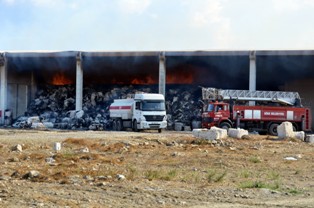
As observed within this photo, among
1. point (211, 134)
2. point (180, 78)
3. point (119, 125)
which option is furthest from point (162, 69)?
point (211, 134)

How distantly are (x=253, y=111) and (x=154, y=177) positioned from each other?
28.4 m

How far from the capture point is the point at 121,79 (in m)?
57.6

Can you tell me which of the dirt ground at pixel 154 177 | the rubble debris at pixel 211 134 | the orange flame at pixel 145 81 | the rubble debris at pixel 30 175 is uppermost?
the orange flame at pixel 145 81

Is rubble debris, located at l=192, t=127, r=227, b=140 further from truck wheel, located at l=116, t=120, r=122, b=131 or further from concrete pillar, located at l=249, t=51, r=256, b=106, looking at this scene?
concrete pillar, located at l=249, t=51, r=256, b=106

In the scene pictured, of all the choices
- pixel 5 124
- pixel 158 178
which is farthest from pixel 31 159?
pixel 5 124

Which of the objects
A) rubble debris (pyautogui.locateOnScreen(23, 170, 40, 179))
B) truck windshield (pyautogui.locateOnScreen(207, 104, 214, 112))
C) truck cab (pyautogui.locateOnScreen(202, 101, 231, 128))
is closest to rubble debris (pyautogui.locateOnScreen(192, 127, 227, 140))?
truck cab (pyautogui.locateOnScreen(202, 101, 231, 128))

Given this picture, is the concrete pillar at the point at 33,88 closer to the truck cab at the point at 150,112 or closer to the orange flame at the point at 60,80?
the orange flame at the point at 60,80

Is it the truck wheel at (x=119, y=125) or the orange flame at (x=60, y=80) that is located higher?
the orange flame at (x=60, y=80)

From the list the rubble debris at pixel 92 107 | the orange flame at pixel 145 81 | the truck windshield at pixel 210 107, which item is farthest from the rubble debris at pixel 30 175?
the orange flame at pixel 145 81

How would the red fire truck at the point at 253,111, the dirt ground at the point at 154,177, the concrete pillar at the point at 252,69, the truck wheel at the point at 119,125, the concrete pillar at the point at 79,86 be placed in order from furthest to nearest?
the concrete pillar at the point at 79,86, the concrete pillar at the point at 252,69, the truck wheel at the point at 119,125, the red fire truck at the point at 253,111, the dirt ground at the point at 154,177

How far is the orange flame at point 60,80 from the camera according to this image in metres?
58.2

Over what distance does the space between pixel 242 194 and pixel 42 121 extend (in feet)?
129

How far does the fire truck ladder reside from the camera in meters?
41.1

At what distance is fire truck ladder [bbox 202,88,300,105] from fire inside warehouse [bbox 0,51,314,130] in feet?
15.7
